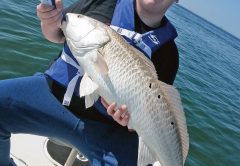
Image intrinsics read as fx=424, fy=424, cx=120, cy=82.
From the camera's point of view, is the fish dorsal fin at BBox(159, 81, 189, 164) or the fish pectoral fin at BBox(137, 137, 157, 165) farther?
the fish pectoral fin at BBox(137, 137, 157, 165)

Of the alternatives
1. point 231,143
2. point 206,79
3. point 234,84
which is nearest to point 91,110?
point 231,143

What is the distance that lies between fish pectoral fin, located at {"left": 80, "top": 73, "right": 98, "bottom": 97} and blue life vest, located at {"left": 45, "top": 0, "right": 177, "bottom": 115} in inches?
19.5

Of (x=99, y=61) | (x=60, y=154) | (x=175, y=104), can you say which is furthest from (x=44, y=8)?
(x=60, y=154)

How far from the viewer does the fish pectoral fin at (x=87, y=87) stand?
11.1 ft

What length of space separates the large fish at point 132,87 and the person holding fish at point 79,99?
1.31 ft

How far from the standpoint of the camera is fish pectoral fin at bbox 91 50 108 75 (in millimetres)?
3245

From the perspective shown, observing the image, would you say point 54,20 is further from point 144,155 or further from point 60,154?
point 60,154

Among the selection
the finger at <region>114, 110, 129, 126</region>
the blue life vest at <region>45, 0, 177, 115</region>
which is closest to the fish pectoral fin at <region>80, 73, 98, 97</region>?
the finger at <region>114, 110, 129, 126</region>

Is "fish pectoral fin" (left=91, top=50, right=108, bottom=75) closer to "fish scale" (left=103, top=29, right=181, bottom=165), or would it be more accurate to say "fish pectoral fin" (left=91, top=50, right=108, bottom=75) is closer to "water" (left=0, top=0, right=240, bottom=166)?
"fish scale" (left=103, top=29, right=181, bottom=165)

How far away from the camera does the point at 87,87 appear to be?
342 centimetres

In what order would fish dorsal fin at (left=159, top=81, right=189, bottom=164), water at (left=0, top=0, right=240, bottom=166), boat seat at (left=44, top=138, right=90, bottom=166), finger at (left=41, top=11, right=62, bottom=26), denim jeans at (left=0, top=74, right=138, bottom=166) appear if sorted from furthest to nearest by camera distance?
1. water at (left=0, top=0, right=240, bottom=166)
2. boat seat at (left=44, top=138, right=90, bottom=166)
3. denim jeans at (left=0, top=74, right=138, bottom=166)
4. finger at (left=41, top=11, right=62, bottom=26)
5. fish dorsal fin at (left=159, top=81, right=189, bottom=164)

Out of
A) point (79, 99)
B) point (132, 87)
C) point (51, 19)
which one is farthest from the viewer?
point (79, 99)

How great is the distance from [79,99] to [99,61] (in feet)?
2.93

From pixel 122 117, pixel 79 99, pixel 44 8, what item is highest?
pixel 44 8
